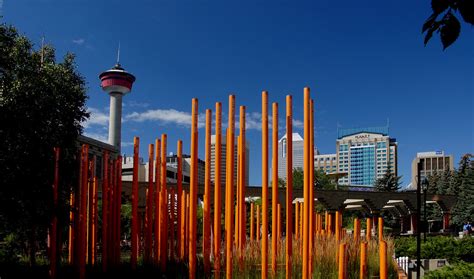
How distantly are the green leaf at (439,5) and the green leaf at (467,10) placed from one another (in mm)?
58

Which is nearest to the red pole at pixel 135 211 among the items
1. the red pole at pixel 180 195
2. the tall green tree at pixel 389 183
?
the red pole at pixel 180 195

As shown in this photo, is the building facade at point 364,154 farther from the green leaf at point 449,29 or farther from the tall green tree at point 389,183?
the green leaf at point 449,29

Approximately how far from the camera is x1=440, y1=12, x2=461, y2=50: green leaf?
91.5 inches

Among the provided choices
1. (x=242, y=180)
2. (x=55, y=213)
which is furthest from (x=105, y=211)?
(x=242, y=180)

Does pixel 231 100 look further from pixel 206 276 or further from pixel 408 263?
pixel 408 263

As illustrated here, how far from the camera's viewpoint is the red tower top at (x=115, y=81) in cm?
8519

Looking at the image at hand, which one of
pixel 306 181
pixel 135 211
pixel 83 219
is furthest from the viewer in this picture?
Answer: pixel 135 211

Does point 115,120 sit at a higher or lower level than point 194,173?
higher

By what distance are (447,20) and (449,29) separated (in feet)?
0.15

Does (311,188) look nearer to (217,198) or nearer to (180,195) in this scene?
(217,198)

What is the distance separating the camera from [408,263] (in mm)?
13086

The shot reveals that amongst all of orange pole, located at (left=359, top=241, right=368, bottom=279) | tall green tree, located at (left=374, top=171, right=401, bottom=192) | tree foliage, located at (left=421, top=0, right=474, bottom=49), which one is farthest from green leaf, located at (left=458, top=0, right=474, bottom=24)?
tall green tree, located at (left=374, top=171, right=401, bottom=192)

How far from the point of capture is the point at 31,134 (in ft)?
37.8

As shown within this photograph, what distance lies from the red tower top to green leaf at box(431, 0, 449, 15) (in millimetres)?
85667
